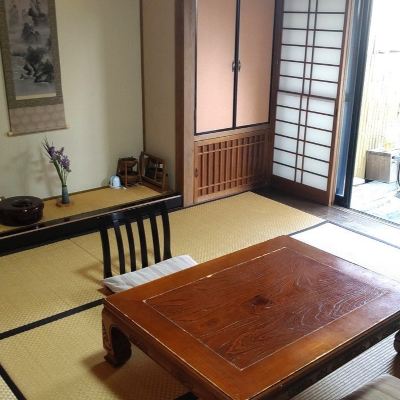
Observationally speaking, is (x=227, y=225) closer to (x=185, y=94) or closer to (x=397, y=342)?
(x=185, y=94)

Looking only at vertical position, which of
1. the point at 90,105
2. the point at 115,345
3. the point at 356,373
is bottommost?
the point at 356,373

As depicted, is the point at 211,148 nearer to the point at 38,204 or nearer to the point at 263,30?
the point at 263,30

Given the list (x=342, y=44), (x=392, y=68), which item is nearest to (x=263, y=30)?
(x=342, y=44)

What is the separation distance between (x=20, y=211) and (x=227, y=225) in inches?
68.1

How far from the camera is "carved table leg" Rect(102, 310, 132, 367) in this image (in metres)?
2.58

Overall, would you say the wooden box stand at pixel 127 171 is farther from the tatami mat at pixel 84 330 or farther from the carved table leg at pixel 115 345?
the carved table leg at pixel 115 345

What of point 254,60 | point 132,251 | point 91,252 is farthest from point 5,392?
point 254,60

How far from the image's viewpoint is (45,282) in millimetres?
3529

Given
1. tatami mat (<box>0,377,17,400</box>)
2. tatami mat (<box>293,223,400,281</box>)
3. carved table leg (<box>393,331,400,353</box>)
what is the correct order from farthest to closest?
1. tatami mat (<box>293,223,400,281</box>)
2. carved table leg (<box>393,331,400,353</box>)
3. tatami mat (<box>0,377,17,400</box>)

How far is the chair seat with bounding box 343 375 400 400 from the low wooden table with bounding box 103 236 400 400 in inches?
5.6

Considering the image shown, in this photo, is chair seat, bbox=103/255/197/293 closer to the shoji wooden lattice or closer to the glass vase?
the glass vase

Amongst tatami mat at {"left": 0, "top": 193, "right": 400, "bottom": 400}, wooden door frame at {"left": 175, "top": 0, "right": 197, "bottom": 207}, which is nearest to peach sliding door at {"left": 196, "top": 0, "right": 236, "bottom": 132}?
wooden door frame at {"left": 175, "top": 0, "right": 197, "bottom": 207}

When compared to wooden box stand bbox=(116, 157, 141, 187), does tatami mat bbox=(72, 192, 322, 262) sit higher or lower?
lower

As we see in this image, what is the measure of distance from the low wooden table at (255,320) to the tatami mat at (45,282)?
74 centimetres
